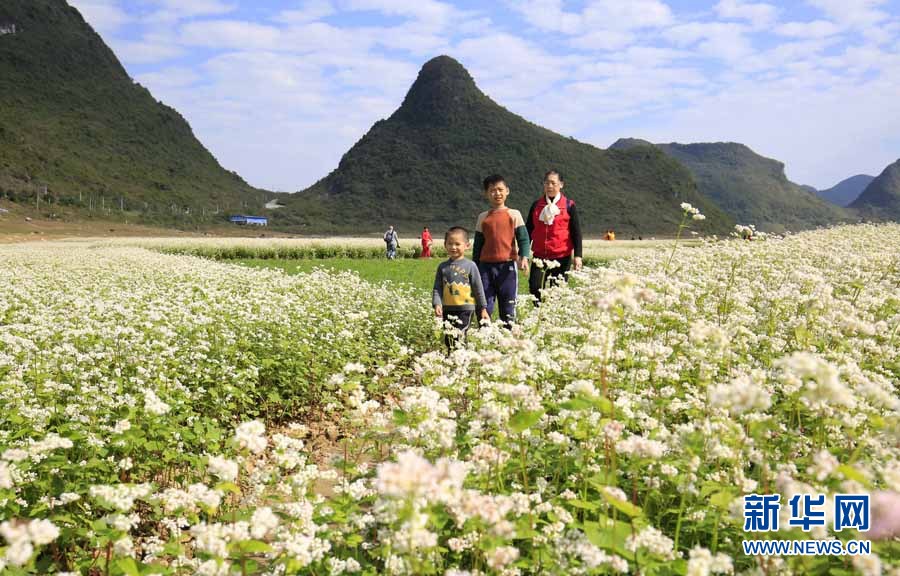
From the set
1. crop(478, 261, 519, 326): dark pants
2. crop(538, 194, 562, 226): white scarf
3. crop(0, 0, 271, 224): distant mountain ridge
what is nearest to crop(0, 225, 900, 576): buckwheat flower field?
crop(478, 261, 519, 326): dark pants

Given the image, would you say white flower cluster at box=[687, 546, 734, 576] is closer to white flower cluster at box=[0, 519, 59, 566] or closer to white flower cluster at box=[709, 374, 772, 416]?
white flower cluster at box=[709, 374, 772, 416]

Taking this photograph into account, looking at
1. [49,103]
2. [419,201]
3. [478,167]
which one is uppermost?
[49,103]

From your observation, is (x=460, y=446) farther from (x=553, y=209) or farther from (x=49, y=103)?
(x=49, y=103)

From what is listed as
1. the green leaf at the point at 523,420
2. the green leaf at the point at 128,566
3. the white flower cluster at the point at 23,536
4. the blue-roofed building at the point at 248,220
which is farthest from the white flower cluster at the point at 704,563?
the blue-roofed building at the point at 248,220

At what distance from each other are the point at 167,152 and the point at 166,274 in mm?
169939

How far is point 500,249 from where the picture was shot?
859 centimetres

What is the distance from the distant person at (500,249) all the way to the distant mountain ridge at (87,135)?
355ft

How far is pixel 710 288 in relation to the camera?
24.7ft

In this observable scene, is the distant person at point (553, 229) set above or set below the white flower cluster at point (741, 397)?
above

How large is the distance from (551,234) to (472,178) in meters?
163

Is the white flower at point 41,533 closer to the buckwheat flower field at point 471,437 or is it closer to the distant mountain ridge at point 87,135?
the buckwheat flower field at point 471,437

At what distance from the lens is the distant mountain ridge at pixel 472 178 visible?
146 m

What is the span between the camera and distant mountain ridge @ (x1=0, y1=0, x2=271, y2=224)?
4336 inches

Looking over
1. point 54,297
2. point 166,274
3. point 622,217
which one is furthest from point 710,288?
point 622,217
